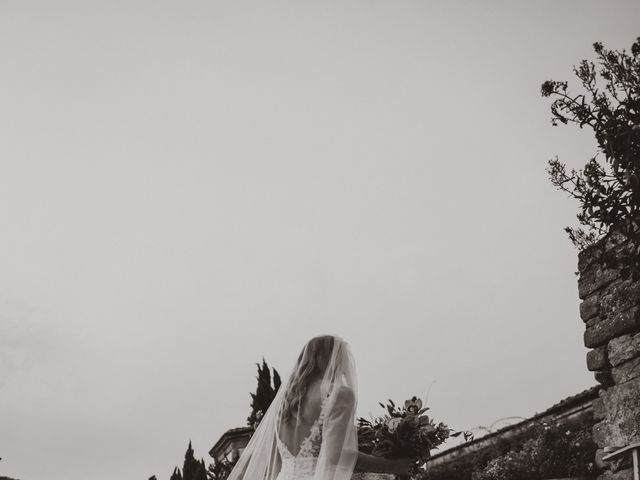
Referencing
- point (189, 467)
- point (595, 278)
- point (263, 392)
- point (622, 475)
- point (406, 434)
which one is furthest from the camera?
point (189, 467)

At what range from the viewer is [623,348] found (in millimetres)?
4414

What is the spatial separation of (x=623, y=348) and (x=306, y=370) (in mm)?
2471

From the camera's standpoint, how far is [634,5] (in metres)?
4.95

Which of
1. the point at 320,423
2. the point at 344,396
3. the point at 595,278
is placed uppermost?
the point at 595,278

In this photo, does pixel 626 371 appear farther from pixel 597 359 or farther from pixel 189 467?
pixel 189 467

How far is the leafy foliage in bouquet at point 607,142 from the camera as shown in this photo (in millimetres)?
3986

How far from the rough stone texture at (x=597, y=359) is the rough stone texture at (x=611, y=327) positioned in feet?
0.16

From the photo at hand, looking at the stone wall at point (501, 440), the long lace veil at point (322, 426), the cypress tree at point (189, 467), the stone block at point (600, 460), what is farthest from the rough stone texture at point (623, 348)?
the cypress tree at point (189, 467)

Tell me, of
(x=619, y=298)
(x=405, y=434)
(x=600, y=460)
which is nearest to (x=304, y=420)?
(x=405, y=434)

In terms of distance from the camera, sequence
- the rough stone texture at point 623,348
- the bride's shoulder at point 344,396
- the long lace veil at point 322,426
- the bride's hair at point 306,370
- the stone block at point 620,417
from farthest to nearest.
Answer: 1. the rough stone texture at point 623,348
2. the stone block at point 620,417
3. the bride's hair at point 306,370
4. the bride's shoulder at point 344,396
5. the long lace veil at point 322,426

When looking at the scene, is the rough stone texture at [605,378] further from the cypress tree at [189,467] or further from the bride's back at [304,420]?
the cypress tree at [189,467]

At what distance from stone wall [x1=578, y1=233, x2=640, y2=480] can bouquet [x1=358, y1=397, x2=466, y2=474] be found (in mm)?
1321

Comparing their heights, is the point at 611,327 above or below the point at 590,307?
below

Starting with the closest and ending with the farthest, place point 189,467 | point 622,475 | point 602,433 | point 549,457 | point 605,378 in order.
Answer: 1. point 622,475
2. point 602,433
3. point 605,378
4. point 549,457
5. point 189,467
